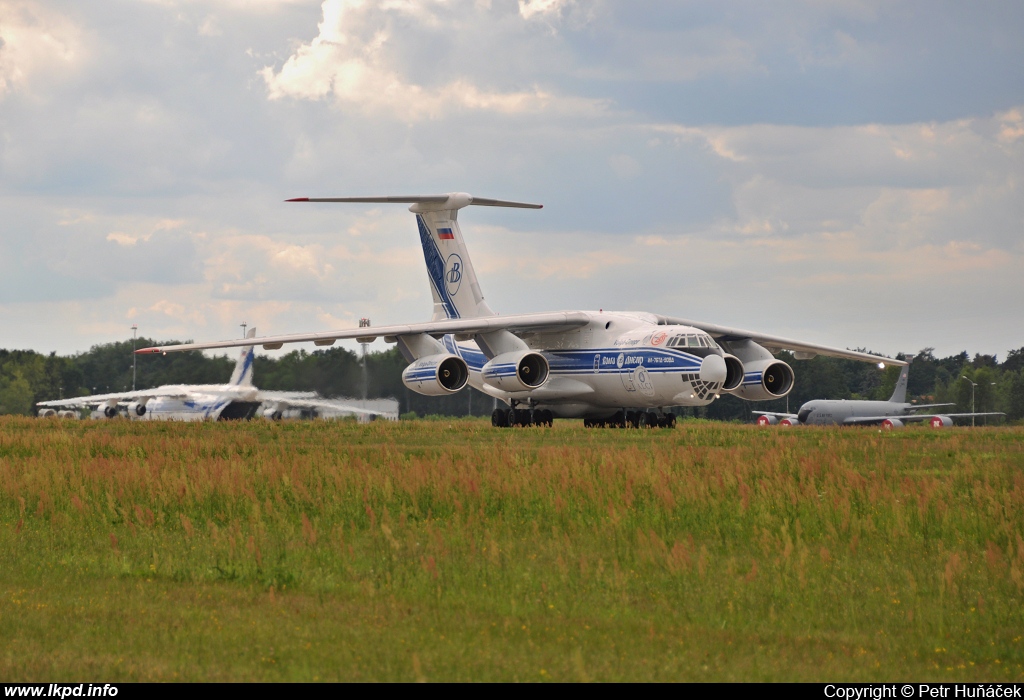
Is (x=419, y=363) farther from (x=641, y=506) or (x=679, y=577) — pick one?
(x=679, y=577)

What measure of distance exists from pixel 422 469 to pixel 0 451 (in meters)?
9.12

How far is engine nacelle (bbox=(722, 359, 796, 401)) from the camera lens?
29.9 meters

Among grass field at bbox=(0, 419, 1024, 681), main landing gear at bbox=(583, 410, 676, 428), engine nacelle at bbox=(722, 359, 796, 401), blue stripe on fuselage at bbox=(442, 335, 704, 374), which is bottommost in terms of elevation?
grass field at bbox=(0, 419, 1024, 681)

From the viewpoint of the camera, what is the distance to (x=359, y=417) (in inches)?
1519

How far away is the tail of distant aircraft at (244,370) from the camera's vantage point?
4100 centimetres

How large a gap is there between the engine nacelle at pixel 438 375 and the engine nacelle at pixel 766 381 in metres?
7.31

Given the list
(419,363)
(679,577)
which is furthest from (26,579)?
(419,363)

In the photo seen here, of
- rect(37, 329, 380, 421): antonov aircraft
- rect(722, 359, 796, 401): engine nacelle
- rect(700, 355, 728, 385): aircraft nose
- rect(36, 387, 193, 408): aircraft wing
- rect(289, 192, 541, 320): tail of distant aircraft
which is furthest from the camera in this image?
rect(36, 387, 193, 408): aircraft wing

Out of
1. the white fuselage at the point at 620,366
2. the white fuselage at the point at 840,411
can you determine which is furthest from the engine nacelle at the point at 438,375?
the white fuselage at the point at 840,411

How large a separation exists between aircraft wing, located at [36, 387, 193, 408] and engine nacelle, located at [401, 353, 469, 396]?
69.3 feet

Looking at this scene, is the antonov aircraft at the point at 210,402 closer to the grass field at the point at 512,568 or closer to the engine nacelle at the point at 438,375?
the engine nacelle at the point at 438,375

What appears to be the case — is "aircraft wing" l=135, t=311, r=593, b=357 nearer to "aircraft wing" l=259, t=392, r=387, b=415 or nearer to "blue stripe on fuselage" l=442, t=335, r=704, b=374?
"blue stripe on fuselage" l=442, t=335, r=704, b=374

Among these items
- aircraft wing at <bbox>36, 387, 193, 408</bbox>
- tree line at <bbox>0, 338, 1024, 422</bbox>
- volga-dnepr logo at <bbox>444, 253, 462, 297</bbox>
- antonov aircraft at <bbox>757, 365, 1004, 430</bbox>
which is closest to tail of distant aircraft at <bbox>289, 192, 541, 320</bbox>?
volga-dnepr logo at <bbox>444, 253, 462, 297</bbox>
